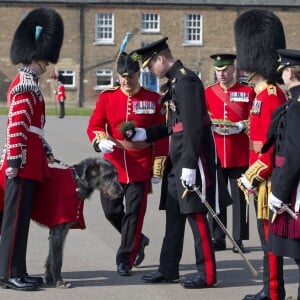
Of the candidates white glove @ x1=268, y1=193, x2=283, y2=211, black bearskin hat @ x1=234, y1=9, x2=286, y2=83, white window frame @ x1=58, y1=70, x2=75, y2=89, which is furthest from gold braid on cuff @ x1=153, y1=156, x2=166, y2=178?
white window frame @ x1=58, y1=70, x2=75, y2=89

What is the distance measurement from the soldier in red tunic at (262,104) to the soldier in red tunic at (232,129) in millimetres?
1519

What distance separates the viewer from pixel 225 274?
771cm

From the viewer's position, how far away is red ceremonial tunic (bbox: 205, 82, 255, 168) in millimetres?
8828

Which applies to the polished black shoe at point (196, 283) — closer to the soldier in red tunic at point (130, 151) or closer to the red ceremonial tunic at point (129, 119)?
the soldier in red tunic at point (130, 151)

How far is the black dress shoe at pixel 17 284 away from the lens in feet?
23.0

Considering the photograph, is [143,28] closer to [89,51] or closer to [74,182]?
[89,51]

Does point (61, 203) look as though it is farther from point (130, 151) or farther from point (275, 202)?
point (275, 202)

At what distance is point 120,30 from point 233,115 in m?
43.2

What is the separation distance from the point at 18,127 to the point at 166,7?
45.1 metres

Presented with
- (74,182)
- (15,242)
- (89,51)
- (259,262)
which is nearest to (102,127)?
(74,182)

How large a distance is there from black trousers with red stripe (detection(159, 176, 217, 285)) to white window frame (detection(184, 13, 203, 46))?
4496 cm

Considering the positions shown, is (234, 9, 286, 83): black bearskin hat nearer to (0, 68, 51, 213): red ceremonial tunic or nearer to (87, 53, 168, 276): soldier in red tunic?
(87, 53, 168, 276): soldier in red tunic

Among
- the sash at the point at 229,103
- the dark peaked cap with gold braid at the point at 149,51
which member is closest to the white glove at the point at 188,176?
the dark peaked cap with gold braid at the point at 149,51

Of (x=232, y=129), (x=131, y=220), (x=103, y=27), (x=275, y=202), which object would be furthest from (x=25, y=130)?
(x=103, y=27)
